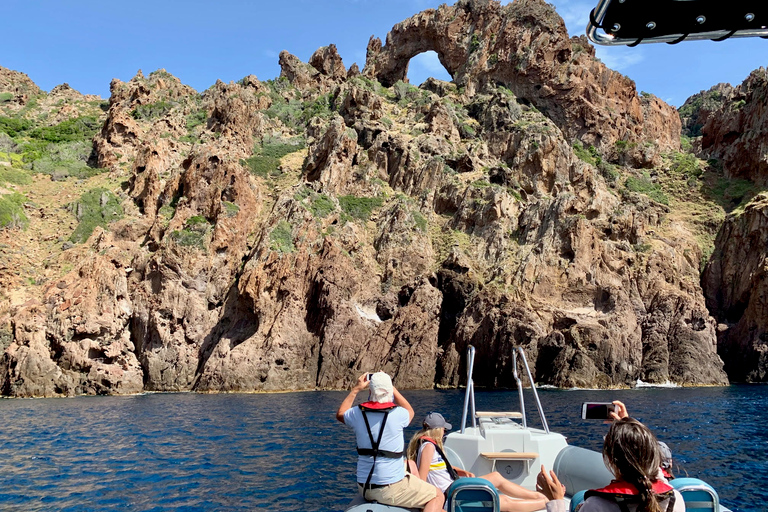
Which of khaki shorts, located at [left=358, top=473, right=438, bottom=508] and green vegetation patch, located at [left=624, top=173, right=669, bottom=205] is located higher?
green vegetation patch, located at [left=624, top=173, right=669, bottom=205]

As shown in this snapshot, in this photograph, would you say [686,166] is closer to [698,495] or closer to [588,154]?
[588,154]

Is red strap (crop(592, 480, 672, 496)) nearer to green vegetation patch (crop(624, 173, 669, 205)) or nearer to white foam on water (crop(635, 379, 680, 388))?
white foam on water (crop(635, 379, 680, 388))

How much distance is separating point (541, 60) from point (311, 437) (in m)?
67.7

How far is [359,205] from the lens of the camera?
57.5 meters

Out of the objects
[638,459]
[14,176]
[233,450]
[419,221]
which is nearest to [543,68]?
[419,221]

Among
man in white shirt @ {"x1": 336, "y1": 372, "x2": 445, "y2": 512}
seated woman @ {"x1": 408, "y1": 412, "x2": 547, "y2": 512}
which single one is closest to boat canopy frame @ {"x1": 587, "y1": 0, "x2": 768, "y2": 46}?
man in white shirt @ {"x1": 336, "y1": 372, "x2": 445, "y2": 512}

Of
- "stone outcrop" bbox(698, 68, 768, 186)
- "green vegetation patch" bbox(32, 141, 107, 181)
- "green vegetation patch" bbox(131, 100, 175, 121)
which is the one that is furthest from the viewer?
"green vegetation patch" bbox(131, 100, 175, 121)

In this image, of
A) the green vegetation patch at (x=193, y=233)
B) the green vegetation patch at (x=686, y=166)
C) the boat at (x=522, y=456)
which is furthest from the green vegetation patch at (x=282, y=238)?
the green vegetation patch at (x=686, y=166)

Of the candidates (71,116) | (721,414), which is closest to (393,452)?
(721,414)

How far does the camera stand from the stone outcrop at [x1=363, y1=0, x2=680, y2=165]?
242 ft

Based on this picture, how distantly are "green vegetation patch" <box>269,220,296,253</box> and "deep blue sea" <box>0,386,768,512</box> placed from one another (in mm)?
17369

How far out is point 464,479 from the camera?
6133 millimetres

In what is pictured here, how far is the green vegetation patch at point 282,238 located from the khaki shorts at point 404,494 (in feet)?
136

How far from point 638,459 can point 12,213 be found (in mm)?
59697
